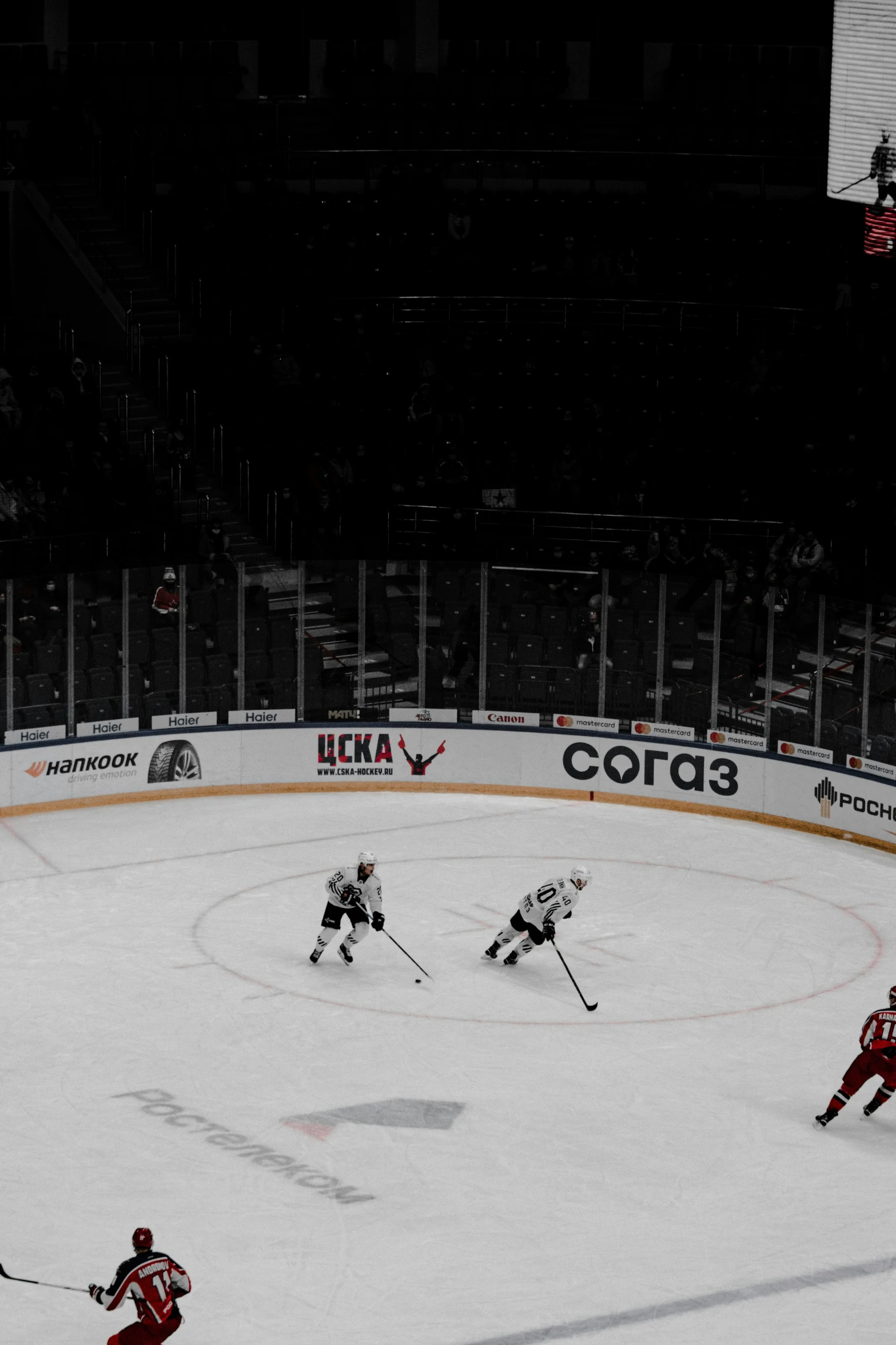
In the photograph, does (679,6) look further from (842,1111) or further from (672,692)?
(842,1111)

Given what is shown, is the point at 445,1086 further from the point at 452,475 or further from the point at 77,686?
the point at 452,475

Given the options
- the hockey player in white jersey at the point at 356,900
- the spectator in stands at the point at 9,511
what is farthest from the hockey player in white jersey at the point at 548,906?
the spectator in stands at the point at 9,511

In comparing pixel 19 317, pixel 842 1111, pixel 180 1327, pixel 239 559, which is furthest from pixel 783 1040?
pixel 19 317

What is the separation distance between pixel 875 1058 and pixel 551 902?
4.03 metres

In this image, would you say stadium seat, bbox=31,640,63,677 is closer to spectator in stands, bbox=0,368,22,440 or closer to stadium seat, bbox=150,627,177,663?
stadium seat, bbox=150,627,177,663

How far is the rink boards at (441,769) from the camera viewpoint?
22.0 m

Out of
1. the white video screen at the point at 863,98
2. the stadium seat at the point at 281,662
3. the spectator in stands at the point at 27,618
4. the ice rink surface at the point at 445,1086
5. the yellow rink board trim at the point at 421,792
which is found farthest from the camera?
the stadium seat at the point at 281,662

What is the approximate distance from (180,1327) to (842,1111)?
5.55 metres

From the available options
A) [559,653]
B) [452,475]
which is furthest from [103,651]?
[452,475]

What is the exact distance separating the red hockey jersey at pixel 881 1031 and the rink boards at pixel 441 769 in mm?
8365

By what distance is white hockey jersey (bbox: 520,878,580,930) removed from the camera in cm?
1656

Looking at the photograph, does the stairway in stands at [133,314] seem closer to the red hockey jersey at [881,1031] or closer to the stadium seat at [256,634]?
the stadium seat at [256,634]

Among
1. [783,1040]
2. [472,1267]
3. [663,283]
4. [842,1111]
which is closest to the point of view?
[472,1267]

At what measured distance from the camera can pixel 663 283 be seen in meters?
27.5
